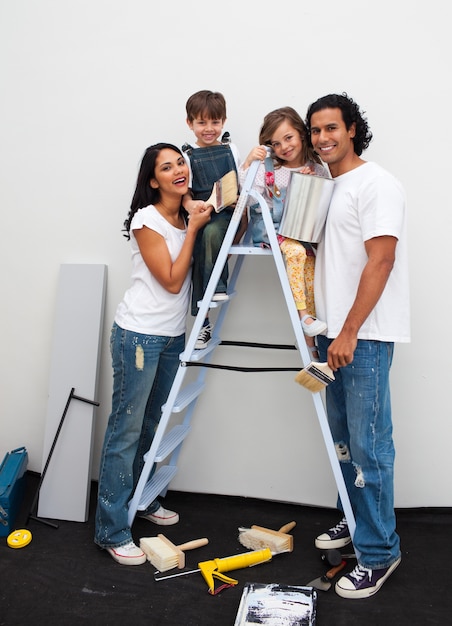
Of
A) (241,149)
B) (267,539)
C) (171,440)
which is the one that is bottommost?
(267,539)

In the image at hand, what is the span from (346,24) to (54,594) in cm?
253

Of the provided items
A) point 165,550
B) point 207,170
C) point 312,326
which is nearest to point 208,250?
point 207,170

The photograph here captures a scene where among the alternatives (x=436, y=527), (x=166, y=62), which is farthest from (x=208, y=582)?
(x=166, y=62)

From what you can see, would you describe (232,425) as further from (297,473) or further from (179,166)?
(179,166)

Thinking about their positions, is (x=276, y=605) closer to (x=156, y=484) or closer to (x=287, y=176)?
(x=156, y=484)

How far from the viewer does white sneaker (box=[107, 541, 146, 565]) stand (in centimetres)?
223

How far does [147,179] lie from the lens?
2.22 m

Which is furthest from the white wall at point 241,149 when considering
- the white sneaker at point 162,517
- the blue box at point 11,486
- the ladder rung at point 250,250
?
the ladder rung at point 250,250

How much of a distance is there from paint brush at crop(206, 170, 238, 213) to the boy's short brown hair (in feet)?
0.94

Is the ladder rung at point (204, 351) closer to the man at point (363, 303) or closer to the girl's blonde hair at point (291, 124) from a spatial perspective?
the man at point (363, 303)

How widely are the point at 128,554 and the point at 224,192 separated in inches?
57.7

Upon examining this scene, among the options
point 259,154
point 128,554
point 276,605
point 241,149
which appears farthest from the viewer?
point 241,149

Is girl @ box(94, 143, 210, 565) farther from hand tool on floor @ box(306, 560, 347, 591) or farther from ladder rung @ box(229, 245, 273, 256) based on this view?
hand tool on floor @ box(306, 560, 347, 591)

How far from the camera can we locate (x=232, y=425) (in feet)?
8.91
